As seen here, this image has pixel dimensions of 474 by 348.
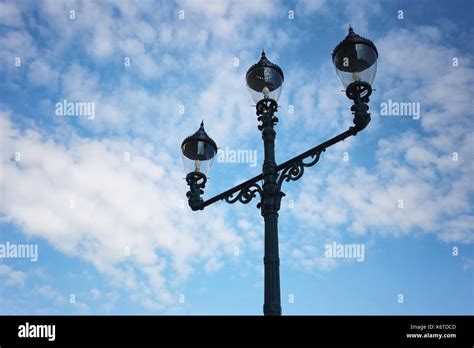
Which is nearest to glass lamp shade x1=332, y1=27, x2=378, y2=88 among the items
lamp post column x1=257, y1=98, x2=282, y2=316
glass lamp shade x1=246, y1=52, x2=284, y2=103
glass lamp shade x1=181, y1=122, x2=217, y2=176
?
glass lamp shade x1=246, y1=52, x2=284, y2=103

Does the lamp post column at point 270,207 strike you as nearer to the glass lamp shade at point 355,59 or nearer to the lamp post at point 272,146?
the lamp post at point 272,146

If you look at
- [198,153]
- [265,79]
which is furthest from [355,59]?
[198,153]

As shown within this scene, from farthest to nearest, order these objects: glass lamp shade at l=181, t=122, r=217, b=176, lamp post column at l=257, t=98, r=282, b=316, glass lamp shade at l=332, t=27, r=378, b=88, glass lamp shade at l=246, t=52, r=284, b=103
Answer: glass lamp shade at l=181, t=122, r=217, b=176, glass lamp shade at l=246, t=52, r=284, b=103, glass lamp shade at l=332, t=27, r=378, b=88, lamp post column at l=257, t=98, r=282, b=316

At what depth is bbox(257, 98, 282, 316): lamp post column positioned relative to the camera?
6.09 m

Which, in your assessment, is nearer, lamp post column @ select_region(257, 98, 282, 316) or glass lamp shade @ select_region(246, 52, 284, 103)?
lamp post column @ select_region(257, 98, 282, 316)

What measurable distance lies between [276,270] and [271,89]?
292 centimetres

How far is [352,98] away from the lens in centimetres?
692

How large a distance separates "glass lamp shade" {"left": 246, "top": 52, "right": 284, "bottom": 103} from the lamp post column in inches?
6.5

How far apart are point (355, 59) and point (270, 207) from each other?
7.77 feet

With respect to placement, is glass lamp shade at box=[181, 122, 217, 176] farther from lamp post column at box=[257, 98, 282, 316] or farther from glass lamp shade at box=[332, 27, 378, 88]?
glass lamp shade at box=[332, 27, 378, 88]
